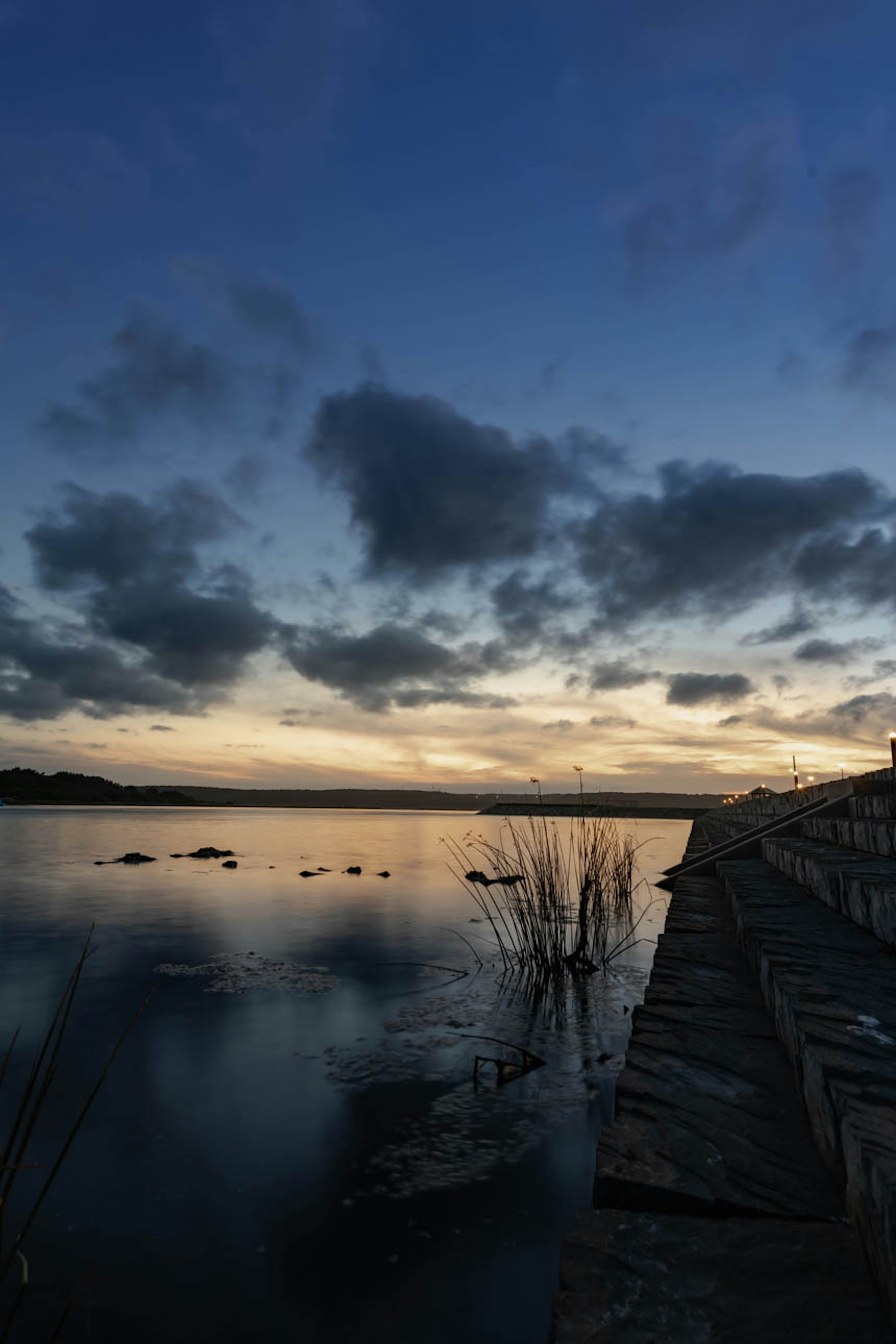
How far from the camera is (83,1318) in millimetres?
1867

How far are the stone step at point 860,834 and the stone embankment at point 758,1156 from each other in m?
0.76

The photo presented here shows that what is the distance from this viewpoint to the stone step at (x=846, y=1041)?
112 cm

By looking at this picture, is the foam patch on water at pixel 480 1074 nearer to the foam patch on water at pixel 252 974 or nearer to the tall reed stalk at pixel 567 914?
the tall reed stalk at pixel 567 914

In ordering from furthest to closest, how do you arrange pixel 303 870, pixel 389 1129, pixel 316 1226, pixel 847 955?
pixel 303 870, pixel 389 1129, pixel 847 955, pixel 316 1226

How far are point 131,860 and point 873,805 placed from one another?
48.5 ft

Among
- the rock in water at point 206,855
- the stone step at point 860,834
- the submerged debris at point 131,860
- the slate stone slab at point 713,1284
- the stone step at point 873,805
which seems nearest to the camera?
the slate stone slab at point 713,1284

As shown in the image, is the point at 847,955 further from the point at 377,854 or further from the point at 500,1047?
the point at 377,854

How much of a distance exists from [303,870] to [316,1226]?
12.8 meters

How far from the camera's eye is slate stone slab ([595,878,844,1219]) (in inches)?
55.6

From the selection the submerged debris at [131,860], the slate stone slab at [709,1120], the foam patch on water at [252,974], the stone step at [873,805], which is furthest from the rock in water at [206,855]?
the slate stone slab at [709,1120]

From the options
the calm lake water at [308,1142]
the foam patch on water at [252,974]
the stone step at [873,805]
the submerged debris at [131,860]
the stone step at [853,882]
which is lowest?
the submerged debris at [131,860]

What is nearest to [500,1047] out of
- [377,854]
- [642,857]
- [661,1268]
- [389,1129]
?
[389,1129]

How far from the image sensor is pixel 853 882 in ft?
9.53

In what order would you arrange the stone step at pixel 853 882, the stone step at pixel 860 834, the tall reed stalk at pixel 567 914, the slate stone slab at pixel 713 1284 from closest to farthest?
the slate stone slab at pixel 713 1284, the stone step at pixel 853 882, the stone step at pixel 860 834, the tall reed stalk at pixel 567 914
